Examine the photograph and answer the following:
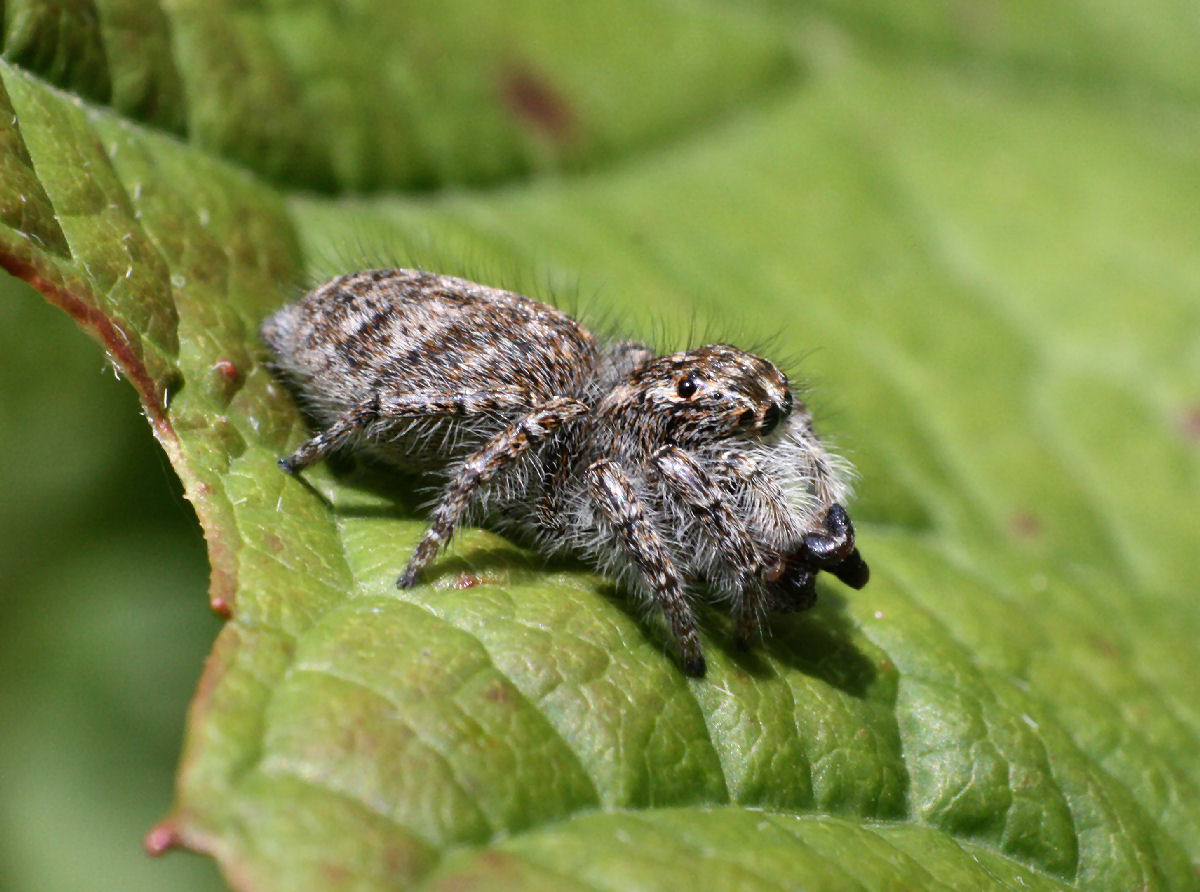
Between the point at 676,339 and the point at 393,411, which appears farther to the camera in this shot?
the point at 676,339

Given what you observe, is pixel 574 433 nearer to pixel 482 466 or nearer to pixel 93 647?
pixel 482 466

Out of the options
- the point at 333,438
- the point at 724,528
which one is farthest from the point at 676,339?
the point at 333,438

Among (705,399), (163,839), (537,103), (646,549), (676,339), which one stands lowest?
(163,839)

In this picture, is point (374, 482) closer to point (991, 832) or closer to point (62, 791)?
point (991, 832)

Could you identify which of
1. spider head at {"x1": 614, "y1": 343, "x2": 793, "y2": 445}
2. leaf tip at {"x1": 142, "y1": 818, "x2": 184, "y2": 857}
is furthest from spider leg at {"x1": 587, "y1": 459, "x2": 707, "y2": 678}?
leaf tip at {"x1": 142, "y1": 818, "x2": 184, "y2": 857}

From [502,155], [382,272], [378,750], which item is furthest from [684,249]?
[378,750]

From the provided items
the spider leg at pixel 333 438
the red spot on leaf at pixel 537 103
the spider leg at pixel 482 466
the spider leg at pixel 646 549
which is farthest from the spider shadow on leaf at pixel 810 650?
the red spot on leaf at pixel 537 103

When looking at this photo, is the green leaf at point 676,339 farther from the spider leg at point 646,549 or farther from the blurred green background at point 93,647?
the blurred green background at point 93,647
